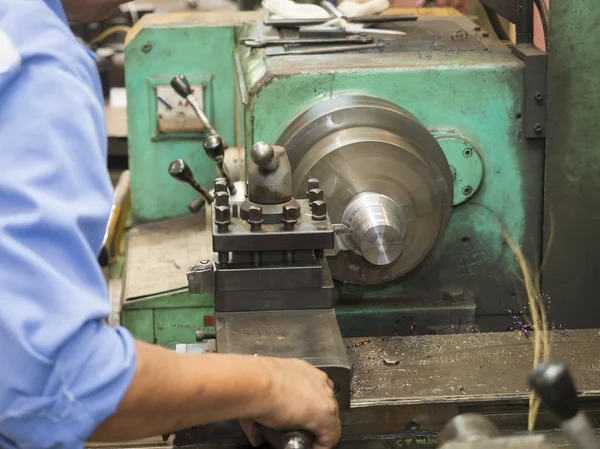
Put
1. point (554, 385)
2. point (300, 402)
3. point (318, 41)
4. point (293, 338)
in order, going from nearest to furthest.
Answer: point (554, 385), point (300, 402), point (293, 338), point (318, 41)

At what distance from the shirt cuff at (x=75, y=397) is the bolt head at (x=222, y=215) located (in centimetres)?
31

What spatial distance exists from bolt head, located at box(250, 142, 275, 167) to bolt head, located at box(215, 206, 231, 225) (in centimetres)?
7

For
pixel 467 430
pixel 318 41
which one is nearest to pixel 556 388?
pixel 467 430

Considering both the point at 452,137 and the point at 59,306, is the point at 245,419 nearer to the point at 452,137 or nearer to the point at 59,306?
the point at 59,306

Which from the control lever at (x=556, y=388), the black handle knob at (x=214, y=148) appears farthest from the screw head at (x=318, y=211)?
the control lever at (x=556, y=388)

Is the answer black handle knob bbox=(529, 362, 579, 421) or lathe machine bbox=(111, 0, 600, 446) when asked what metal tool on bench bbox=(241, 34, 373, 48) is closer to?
lathe machine bbox=(111, 0, 600, 446)

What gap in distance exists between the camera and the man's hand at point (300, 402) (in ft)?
3.13

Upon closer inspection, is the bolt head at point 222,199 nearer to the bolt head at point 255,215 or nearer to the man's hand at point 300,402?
the bolt head at point 255,215

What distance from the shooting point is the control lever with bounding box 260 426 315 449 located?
962 mm

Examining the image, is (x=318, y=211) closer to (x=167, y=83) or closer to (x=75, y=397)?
(x=75, y=397)

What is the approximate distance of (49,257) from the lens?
0.79 meters

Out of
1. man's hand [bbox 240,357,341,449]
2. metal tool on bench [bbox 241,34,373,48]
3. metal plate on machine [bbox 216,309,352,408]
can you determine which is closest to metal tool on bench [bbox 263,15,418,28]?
metal tool on bench [bbox 241,34,373,48]

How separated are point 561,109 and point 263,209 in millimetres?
635

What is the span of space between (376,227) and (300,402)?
0.39 meters
